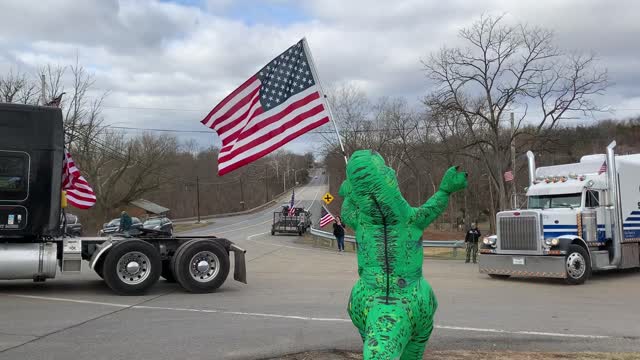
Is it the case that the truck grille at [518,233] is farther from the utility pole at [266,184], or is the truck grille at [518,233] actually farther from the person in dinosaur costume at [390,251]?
the utility pole at [266,184]

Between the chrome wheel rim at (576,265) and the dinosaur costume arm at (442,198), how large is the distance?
1290 centimetres

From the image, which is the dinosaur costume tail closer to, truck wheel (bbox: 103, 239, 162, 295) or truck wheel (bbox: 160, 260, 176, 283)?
truck wheel (bbox: 103, 239, 162, 295)

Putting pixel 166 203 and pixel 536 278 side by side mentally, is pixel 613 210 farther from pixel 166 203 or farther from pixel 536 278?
pixel 166 203

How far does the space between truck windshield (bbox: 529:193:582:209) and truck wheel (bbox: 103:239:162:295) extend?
11258mm

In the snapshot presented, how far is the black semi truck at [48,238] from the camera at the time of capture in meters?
11.5

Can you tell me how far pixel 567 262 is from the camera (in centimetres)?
1552

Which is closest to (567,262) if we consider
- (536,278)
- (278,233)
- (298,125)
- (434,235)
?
(536,278)

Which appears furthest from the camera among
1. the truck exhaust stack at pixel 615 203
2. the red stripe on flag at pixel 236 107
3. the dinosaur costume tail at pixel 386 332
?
the truck exhaust stack at pixel 615 203

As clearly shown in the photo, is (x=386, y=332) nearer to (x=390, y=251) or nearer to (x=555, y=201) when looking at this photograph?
(x=390, y=251)

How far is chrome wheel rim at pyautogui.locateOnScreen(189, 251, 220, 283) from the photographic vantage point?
12531 mm

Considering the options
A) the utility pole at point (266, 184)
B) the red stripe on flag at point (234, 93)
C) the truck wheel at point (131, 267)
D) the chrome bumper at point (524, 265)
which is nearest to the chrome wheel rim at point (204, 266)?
the truck wheel at point (131, 267)

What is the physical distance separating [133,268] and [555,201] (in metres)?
11.9

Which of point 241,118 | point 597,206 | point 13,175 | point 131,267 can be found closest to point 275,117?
point 241,118

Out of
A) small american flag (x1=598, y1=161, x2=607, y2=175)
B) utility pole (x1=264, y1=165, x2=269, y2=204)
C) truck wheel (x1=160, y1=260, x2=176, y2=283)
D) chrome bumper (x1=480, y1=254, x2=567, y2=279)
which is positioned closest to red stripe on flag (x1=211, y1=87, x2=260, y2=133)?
truck wheel (x1=160, y1=260, x2=176, y2=283)
